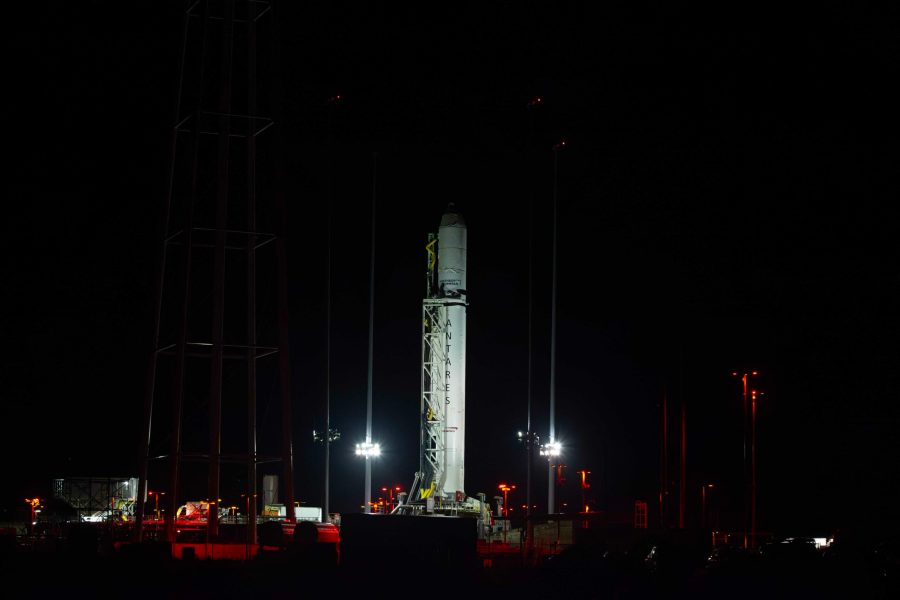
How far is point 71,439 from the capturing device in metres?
79.8

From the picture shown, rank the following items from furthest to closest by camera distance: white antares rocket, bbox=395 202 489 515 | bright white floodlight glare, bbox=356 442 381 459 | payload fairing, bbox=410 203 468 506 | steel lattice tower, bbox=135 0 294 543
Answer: payload fairing, bbox=410 203 468 506 → white antares rocket, bbox=395 202 489 515 → bright white floodlight glare, bbox=356 442 381 459 → steel lattice tower, bbox=135 0 294 543

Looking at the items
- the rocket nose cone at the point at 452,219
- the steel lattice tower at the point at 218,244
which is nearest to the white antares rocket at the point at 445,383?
the rocket nose cone at the point at 452,219

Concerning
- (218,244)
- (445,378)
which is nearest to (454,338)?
(445,378)

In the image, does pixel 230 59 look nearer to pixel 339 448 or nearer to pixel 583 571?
pixel 583 571

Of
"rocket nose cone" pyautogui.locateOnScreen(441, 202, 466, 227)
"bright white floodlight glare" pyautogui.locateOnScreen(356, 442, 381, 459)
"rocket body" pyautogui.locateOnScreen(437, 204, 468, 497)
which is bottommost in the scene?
"bright white floodlight glare" pyautogui.locateOnScreen(356, 442, 381, 459)

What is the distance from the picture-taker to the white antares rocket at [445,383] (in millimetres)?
49844

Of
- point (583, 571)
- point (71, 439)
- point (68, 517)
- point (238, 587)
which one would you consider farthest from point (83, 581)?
point (71, 439)

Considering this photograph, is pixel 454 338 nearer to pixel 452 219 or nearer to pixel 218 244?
pixel 452 219

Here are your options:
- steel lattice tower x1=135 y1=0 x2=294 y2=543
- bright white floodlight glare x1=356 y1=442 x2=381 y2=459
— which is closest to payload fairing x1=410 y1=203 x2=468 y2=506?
bright white floodlight glare x1=356 y1=442 x2=381 y2=459

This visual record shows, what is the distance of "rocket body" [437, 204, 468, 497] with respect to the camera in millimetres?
50000

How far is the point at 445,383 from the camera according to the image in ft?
165

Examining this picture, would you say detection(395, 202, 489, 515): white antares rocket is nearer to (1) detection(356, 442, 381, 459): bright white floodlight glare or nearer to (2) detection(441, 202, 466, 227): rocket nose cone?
(2) detection(441, 202, 466, 227): rocket nose cone

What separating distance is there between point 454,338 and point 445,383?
203 cm

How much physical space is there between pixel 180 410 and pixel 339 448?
61.0 metres
